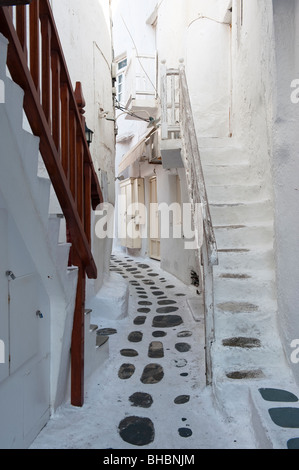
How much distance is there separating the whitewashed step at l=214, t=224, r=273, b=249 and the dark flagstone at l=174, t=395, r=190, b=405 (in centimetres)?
150

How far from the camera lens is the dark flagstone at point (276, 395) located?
2223mm

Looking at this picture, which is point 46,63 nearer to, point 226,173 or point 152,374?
point 152,374

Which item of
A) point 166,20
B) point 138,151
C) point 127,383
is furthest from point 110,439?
point 166,20

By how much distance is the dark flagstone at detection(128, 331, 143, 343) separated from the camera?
421 centimetres

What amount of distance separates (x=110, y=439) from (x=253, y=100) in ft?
13.2

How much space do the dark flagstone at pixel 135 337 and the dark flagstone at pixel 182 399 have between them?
1.37m

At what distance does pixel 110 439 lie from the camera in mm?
2350

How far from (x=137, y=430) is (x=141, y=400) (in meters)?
0.41

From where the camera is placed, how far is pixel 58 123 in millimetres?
2250

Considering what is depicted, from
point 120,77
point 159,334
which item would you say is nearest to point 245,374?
point 159,334

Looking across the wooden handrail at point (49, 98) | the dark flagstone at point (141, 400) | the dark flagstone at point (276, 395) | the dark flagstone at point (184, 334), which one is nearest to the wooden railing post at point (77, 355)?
the wooden handrail at point (49, 98)

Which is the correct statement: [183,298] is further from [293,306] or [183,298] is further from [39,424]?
[39,424]

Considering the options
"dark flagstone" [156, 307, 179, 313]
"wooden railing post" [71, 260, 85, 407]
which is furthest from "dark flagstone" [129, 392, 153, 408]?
"dark flagstone" [156, 307, 179, 313]

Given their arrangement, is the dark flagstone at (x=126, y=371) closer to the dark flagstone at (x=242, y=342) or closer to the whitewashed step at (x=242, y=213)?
the dark flagstone at (x=242, y=342)
